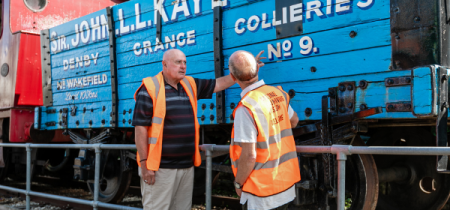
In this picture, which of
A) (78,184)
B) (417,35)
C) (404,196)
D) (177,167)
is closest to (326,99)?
(417,35)

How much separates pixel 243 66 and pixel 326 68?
39.8 inches

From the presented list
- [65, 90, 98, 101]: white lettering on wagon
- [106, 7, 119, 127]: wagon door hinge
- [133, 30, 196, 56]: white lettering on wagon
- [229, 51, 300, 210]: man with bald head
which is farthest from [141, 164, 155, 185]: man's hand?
[65, 90, 98, 101]: white lettering on wagon

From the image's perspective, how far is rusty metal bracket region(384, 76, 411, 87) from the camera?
2823 mm

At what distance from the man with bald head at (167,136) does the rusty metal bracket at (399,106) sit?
1.49 meters

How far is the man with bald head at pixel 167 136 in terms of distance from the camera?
3.21 meters

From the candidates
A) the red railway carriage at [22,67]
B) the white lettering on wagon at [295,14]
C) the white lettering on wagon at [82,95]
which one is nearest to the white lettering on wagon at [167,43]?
the white lettering on wagon at [295,14]

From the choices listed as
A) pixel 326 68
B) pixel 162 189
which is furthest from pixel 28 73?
pixel 326 68

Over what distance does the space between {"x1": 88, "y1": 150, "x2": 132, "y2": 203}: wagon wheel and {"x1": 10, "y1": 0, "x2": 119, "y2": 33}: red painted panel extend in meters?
2.98

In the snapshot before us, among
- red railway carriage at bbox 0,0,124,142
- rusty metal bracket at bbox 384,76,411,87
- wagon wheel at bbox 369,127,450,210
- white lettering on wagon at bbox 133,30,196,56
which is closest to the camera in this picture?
rusty metal bracket at bbox 384,76,411,87

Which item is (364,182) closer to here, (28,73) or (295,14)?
(295,14)

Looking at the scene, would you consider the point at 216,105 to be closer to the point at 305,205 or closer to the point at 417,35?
the point at 305,205

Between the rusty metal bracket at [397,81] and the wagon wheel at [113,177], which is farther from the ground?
the rusty metal bracket at [397,81]

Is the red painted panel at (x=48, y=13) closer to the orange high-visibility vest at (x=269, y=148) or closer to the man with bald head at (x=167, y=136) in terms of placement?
the man with bald head at (x=167, y=136)

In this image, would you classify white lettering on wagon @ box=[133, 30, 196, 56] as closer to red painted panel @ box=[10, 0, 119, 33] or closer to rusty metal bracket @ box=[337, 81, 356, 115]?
rusty metal bracket @ box=[337, 81, 356, 115]
